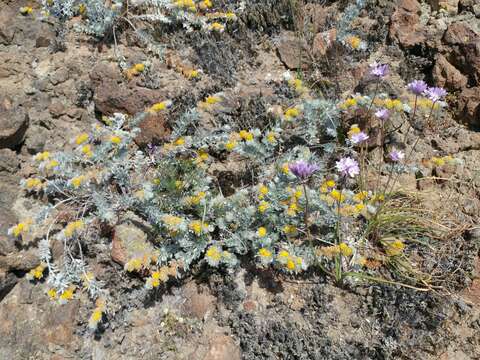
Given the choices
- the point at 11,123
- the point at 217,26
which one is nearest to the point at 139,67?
the point at 217,26

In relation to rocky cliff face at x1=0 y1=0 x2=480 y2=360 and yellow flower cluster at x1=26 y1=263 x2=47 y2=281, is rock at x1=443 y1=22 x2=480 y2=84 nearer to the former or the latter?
rocky cliff face at x1=0 y1=0 x2=480 y2=360

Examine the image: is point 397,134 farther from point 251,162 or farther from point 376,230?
point 251,162

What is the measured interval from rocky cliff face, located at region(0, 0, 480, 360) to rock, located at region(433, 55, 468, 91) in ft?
0.05

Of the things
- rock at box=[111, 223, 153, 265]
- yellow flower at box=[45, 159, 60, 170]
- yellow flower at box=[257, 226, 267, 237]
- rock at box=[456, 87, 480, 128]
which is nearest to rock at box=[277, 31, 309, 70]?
rock at box=[456, 87, 480, 128]

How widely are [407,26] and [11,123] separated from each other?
14.1 ft

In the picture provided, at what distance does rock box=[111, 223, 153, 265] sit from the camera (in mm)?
3519

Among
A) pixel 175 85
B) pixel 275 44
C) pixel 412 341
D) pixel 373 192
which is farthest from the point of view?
pixel 275 44

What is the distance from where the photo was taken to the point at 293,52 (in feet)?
15.8

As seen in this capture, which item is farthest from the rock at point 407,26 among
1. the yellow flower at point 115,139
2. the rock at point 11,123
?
the rock at point 11,123

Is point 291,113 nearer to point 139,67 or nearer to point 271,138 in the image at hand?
point 271,138

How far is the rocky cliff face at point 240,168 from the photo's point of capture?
3.22 meters

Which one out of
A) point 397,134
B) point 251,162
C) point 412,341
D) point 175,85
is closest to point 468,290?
point 412,341

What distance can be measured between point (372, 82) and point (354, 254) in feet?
6.11

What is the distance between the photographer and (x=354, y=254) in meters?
3.47
